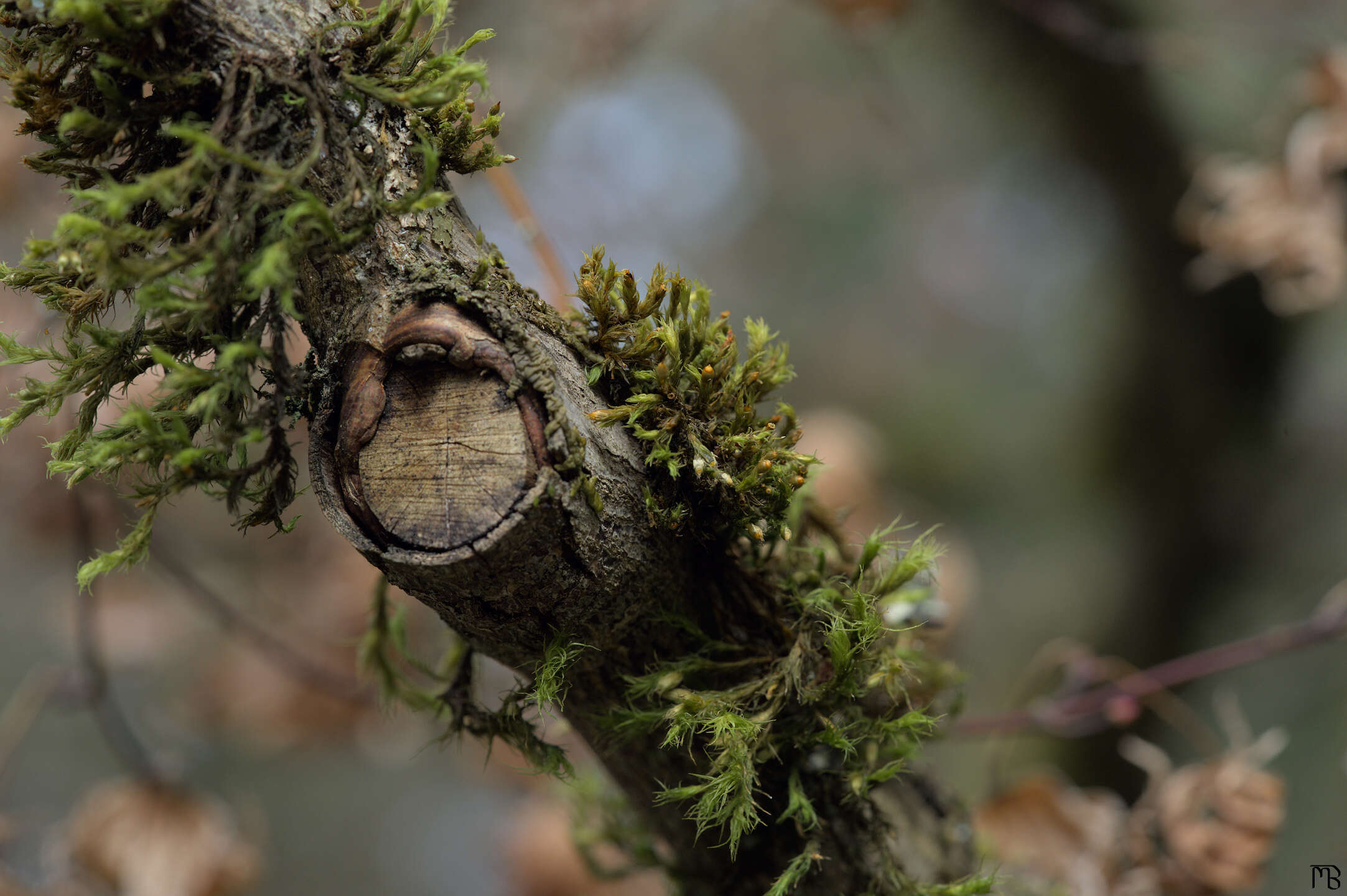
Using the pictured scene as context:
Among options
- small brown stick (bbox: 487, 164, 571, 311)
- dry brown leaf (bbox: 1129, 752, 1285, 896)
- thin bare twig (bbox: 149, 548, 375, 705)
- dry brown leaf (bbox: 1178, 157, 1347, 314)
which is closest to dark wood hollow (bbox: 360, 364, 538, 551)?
small brown stick (bbox: 487, 164, 571, 311)

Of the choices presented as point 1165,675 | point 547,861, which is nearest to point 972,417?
point 1165,675

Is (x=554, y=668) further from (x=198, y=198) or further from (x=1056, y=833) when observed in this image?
(x=1056, y=833)

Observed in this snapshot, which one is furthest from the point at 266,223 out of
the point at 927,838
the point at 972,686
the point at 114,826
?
the point at 972,686

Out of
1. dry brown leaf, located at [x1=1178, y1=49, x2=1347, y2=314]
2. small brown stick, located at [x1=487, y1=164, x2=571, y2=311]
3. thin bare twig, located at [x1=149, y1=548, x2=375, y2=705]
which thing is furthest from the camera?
dry brown leaf, located at [x1=1178, y1=49, x2=1347, y2=314]

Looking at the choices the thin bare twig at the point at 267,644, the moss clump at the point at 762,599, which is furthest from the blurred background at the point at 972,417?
the moss clump at the point at 762,599

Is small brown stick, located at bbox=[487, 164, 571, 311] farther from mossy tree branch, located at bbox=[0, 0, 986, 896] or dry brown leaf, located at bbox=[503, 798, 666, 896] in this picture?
dry brown leaf, located at bbox=[503, 798, 666, 896]

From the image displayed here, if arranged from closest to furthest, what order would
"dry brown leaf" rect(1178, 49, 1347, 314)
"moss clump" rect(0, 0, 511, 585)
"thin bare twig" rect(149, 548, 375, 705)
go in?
"moss clump" rect(0, 0, 511, 585), "thin bare twig" rect(149, 548, 375, 705), "dry brown leaf" rect(1178, 49, 1347, 314)

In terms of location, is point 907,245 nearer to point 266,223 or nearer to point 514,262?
point 514,262
